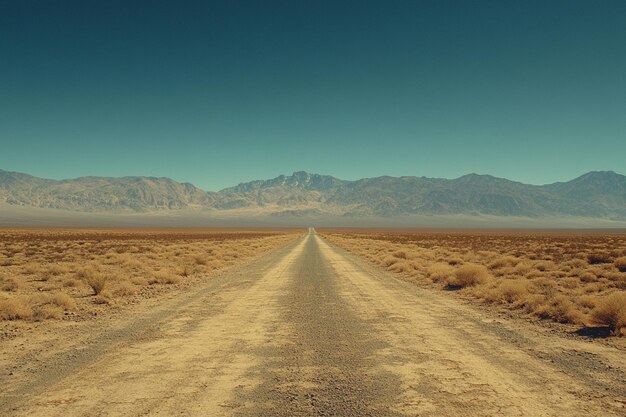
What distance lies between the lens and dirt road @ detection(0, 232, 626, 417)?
4.81 m

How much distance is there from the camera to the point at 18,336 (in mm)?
8422

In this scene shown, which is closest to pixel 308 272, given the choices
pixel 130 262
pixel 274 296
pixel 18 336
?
pixel 274 296

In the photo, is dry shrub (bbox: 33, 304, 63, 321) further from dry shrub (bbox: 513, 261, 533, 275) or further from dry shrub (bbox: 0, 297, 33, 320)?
dry shrub (bbox: 513, 261, 533, 275)

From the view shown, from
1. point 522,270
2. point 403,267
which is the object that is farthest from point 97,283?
point 522,270

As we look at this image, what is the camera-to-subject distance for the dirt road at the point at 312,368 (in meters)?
4.81

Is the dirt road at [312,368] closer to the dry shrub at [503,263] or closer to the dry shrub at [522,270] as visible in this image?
the dry shrub at [522,270]

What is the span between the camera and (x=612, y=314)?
906 centimetres

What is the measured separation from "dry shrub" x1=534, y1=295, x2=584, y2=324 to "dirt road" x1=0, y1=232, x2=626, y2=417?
1211 mm

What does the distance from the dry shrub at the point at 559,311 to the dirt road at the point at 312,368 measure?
1211mm

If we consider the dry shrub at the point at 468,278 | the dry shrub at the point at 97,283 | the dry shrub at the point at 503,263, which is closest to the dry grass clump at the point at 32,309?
the dry shrub at the point at 97,283

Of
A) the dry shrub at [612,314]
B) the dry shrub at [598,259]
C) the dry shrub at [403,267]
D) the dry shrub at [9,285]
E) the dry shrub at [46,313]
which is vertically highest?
the dry shrub at [612,314]

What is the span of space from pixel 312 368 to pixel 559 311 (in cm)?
787

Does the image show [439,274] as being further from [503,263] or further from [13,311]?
[13,311]

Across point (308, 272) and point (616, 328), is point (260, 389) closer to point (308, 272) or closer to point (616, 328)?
point (616, 328)
